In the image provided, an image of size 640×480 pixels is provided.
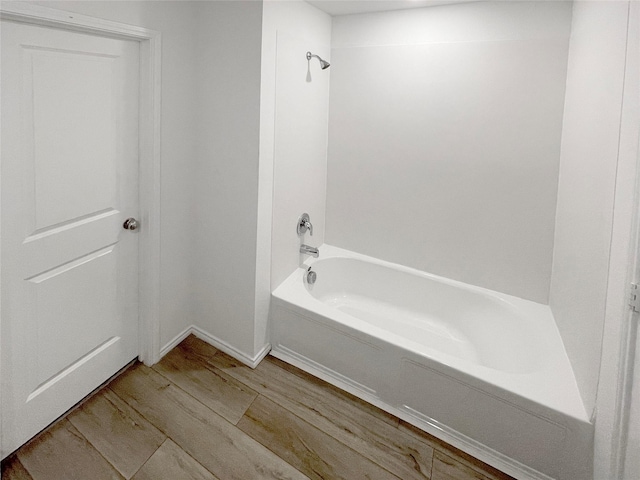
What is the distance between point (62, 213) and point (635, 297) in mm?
2163

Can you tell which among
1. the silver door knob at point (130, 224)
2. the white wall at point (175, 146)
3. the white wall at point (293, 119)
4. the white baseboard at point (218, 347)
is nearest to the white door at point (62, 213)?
the silver door knob at point (130, 224)

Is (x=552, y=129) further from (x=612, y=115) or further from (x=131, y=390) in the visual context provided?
(x=131, y=390)

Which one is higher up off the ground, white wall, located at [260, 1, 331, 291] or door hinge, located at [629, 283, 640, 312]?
white wall, located at [260, 1, 331, 291]

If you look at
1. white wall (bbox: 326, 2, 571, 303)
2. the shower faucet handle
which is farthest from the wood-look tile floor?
white wall (bbox: 326, 2, 571, 303)

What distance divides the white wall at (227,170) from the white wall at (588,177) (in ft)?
4.90

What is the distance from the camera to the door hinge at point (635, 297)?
43.7 inches

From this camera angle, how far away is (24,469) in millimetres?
1514

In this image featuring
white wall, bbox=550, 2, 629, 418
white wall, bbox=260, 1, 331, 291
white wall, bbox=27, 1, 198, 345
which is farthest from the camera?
white wall, bbox=260, 1, 331, 291

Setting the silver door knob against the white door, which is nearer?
the white door

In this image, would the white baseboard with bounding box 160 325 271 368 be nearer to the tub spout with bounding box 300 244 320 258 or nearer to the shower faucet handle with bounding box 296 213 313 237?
the tub spout with bounding box 300 244 320 258

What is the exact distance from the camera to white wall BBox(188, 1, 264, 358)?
1929mm

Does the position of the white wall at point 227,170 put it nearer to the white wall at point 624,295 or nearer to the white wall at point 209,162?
the white wall at point 209,162

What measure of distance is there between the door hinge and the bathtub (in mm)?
576

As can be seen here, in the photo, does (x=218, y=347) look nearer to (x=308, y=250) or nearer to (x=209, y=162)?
(x=308, y=250)
